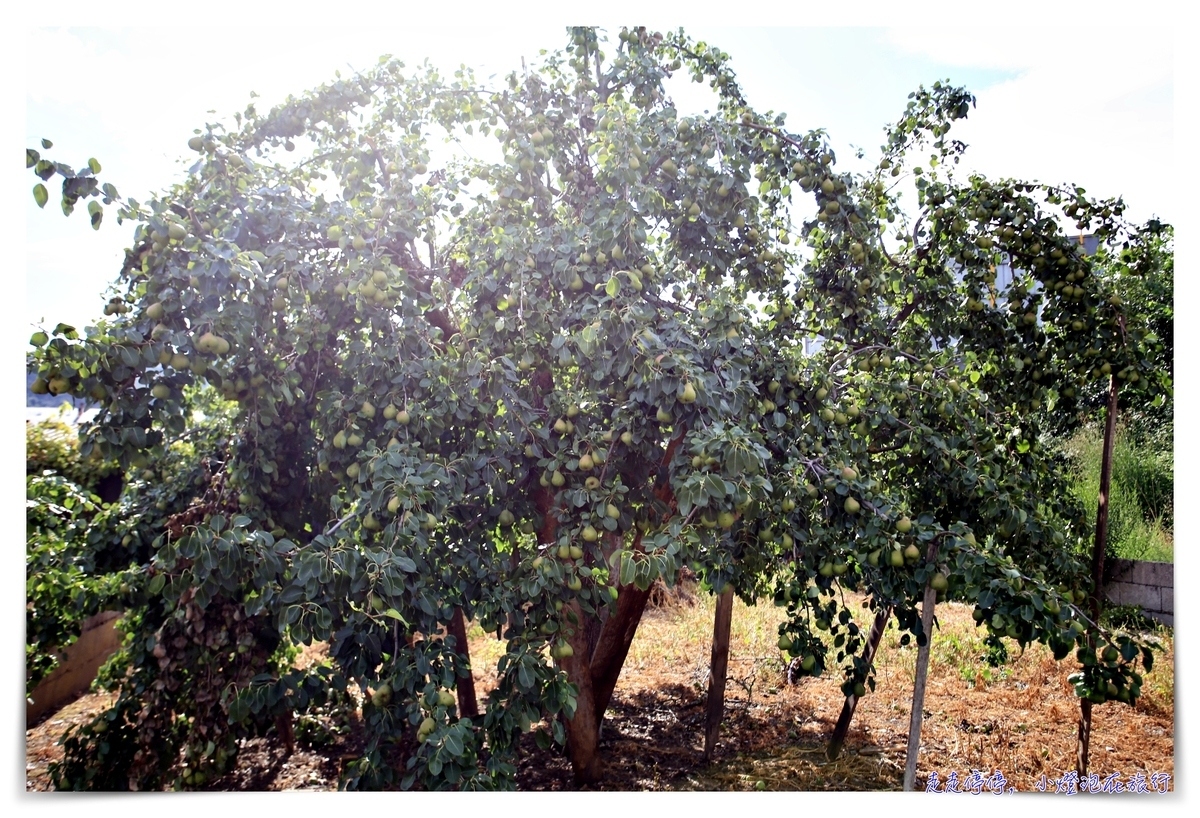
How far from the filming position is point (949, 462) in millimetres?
1950

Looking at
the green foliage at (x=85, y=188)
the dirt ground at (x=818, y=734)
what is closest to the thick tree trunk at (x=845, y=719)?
the dirt ground at (x=818, y=734)

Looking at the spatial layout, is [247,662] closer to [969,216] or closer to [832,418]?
[832,418]

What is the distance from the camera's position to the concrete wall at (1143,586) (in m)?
2.39

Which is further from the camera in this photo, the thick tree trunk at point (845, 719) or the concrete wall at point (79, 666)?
the concrete wall at point (79, 666)

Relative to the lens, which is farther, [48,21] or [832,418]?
[48,21]

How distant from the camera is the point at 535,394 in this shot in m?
2.10

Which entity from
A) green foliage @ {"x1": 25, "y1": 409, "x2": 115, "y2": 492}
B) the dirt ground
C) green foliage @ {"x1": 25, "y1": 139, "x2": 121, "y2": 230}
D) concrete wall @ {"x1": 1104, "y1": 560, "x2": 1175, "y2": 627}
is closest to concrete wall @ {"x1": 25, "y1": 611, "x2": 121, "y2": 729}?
the dirt ground

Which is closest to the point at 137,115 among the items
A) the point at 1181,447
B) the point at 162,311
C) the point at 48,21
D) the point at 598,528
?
the point at 48,21

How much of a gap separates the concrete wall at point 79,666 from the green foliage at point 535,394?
0.89 m

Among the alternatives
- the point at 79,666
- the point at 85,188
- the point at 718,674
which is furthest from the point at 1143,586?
the point at 79,666

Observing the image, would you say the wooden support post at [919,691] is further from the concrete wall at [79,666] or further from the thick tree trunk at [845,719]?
the concrete wall at [79,666]

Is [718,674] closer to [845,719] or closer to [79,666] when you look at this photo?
[845,719]

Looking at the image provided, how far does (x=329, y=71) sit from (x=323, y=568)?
129 centimetres

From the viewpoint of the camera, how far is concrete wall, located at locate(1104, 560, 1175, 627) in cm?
→ 239
